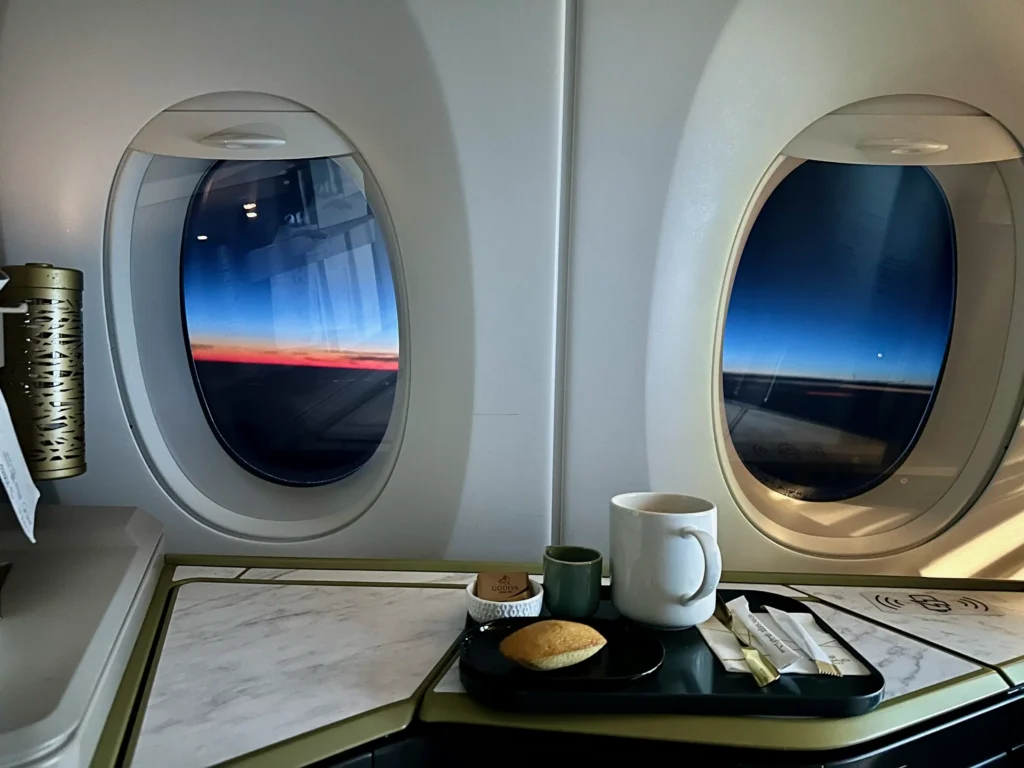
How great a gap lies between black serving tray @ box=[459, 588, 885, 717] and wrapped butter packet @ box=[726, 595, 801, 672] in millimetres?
19

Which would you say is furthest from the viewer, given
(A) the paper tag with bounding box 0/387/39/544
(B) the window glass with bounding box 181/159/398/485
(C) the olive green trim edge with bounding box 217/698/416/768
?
(B) the window glass with bounding box 181/159/398/485

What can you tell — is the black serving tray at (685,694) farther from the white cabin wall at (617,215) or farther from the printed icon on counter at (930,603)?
the white cabin wall at (617,215)

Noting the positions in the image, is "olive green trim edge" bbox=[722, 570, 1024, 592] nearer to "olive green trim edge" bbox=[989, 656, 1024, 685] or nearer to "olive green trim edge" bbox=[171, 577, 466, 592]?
"olive green trim edge" bbox=[989, 656, 1024, 685]

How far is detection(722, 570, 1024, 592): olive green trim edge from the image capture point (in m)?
1.02

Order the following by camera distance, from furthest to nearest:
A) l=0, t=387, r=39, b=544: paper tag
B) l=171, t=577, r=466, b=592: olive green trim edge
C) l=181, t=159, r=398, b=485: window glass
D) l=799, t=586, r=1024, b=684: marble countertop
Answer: l=181, t=159, r=398, b=485: window glass < l=171, t=577, r=466, b=592: olive green trim edge < l=799, t=586, r=1024, b=684: marble countertop < l=0, t=387, r=39, b=544: paper tag

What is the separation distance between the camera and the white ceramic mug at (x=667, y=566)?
0.77 metres

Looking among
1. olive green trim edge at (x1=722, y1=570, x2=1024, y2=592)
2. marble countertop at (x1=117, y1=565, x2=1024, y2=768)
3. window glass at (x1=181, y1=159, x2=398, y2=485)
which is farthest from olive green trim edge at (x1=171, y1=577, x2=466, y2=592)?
olive green trim edge at (x1=722, y1=570, x2=1024, y2=592)

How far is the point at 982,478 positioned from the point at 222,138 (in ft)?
3.99

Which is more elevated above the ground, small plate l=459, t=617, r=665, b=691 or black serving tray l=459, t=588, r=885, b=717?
small plate l=459, t=617, r=665, b=691

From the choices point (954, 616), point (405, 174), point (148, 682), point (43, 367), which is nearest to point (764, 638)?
point (954, 616)

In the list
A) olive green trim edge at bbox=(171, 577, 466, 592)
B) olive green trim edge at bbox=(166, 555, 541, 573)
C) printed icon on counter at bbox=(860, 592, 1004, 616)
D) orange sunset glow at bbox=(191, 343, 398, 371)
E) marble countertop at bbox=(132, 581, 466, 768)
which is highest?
orange sunset glow at bbox=(191, 343, 398, 371)

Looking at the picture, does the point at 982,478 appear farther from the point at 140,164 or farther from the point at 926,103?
the point at 140,164

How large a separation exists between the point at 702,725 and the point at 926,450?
29.8 inches

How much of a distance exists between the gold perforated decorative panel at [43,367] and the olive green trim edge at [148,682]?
211mm
